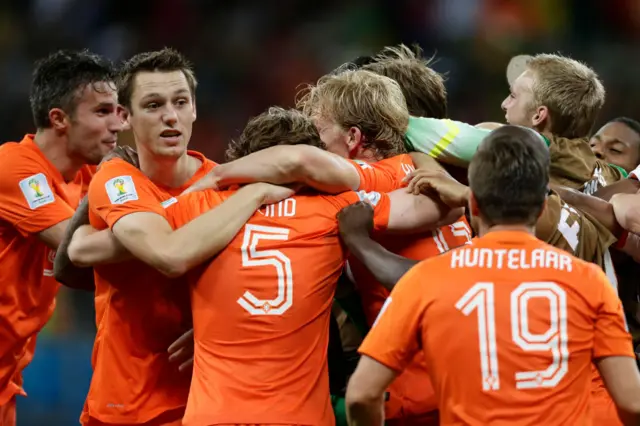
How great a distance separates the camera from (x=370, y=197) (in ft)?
13.6

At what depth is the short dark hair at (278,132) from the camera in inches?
167

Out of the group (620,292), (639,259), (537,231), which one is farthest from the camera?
(620,292)

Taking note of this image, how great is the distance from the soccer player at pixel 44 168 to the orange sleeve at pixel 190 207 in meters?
1.65

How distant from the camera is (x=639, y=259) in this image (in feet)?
14.8

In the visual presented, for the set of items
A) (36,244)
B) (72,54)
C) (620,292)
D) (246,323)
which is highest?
(72,54)

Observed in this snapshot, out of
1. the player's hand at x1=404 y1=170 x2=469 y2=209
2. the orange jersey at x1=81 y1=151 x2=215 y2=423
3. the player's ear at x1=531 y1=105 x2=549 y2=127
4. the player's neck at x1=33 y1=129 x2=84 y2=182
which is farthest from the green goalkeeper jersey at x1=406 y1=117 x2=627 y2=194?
the player's neck at x1=33 y1=129 x2=84 y2=182

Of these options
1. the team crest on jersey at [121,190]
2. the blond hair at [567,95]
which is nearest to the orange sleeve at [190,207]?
the team crest on jersey at [121,190]

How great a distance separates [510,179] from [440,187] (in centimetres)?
90

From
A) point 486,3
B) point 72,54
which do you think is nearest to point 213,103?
point 486,3

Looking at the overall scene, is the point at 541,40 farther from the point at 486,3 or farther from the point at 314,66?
the point at 314,66

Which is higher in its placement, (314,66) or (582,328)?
(314,66)

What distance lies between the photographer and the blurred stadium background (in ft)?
36.9

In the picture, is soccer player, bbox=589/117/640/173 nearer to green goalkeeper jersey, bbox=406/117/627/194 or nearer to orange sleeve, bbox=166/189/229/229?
green goalkeeper jersey, bbox=406/117/627/194

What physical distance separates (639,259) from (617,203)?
0.29 metres
